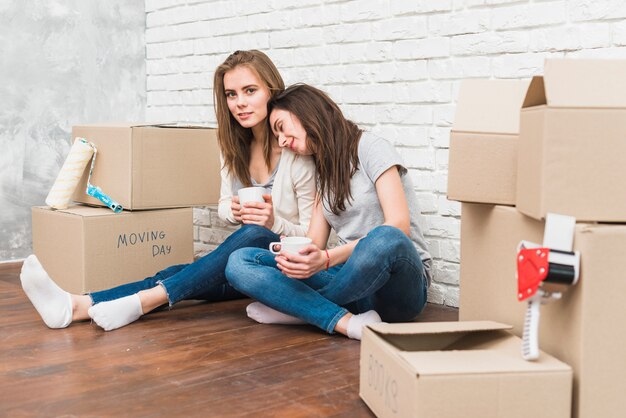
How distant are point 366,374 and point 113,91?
2.35m

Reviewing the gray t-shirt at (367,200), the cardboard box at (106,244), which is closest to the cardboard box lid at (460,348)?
the gray t-shirt at (367,200)

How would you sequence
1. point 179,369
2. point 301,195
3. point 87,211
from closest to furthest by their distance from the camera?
point 179,369, point 301,195, point 87,211

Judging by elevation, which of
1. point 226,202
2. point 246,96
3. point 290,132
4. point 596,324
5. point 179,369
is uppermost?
point 246,96

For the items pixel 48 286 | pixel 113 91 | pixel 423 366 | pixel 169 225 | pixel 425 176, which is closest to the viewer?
pixel 423 366

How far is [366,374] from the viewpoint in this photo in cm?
147

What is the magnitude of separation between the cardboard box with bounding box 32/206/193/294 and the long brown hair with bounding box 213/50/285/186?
0.40 metres

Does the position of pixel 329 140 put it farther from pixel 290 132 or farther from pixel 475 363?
pixel 475 363

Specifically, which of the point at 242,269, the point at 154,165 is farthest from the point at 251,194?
the point at 154,165

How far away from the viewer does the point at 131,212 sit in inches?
101

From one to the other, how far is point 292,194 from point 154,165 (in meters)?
0.56

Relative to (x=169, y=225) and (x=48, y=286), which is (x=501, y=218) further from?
(x=169, y=225)

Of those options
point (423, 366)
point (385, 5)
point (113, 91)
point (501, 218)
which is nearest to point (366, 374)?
point (423, 366)

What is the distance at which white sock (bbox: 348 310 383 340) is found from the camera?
1.95 m

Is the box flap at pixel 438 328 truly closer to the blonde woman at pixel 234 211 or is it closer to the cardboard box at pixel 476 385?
the cardboard box at pixel 476 385
